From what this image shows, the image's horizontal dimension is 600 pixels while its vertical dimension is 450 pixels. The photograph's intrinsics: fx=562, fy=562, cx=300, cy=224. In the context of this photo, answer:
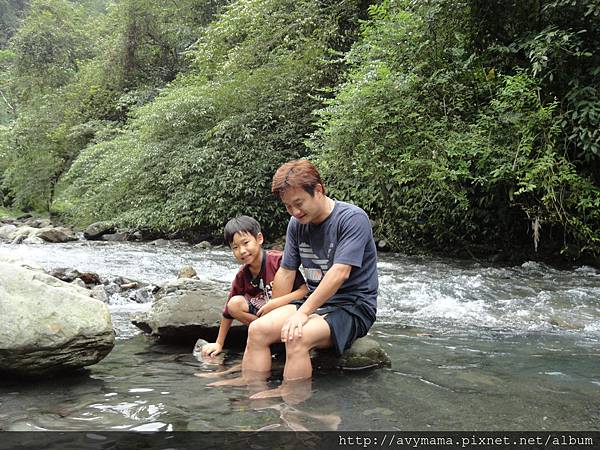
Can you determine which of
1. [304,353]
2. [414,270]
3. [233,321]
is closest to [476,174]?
[414,270]

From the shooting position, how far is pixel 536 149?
8117mm

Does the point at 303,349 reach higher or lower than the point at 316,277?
lower

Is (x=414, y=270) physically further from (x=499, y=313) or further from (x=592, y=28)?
(x=592, y=28)

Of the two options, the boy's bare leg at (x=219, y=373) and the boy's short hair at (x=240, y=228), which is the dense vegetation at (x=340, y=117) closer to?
the boy's short hair at (x=240, y=228)

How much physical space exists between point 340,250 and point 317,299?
12.1 inches

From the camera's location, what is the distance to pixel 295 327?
305cm

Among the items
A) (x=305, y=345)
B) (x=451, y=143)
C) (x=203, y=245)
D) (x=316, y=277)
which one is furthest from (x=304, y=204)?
(x=203, y=245)

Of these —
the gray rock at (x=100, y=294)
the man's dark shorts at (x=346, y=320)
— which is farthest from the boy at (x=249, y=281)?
the gray rock at (x=100, y=294)

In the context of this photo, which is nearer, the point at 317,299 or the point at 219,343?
the point at 317,299

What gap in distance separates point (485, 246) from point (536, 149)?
2964 mm

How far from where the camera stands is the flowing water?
2.58 metres

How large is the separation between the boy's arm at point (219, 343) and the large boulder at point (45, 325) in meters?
0.67

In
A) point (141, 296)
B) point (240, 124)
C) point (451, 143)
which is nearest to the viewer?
point (141, 296)

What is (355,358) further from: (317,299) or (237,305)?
(237,305)
